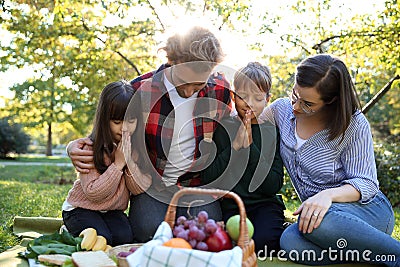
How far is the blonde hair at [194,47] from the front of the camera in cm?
294

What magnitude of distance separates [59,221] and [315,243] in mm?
2088

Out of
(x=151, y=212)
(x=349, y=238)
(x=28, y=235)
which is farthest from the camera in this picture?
(x=28, y=235)

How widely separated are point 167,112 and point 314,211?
3.91 ft

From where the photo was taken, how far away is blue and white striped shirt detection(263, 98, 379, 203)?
9.93 feet

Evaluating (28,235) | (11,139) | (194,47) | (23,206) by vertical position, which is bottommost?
(11,139)

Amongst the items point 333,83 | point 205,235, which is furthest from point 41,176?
point 205,235

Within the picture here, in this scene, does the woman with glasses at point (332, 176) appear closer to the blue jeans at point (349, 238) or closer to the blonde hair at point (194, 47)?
the blue jeans at point (349, 238)

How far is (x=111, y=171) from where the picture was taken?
3109 mm

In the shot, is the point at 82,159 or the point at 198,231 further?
the point at 82,159

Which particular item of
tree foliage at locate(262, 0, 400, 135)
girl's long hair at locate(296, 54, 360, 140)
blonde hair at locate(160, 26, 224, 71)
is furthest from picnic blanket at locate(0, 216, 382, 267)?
tree foliage at locate(262, 0, 400, 135)

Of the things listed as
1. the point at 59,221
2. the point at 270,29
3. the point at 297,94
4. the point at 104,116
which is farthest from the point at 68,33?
the point at 297,94

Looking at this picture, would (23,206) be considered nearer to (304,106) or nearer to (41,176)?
(304,106)

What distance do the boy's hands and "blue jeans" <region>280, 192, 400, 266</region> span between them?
0.61 metres

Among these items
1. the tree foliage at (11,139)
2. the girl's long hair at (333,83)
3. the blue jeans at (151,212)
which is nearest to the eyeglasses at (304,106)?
the girl's long hair at (333,83)
